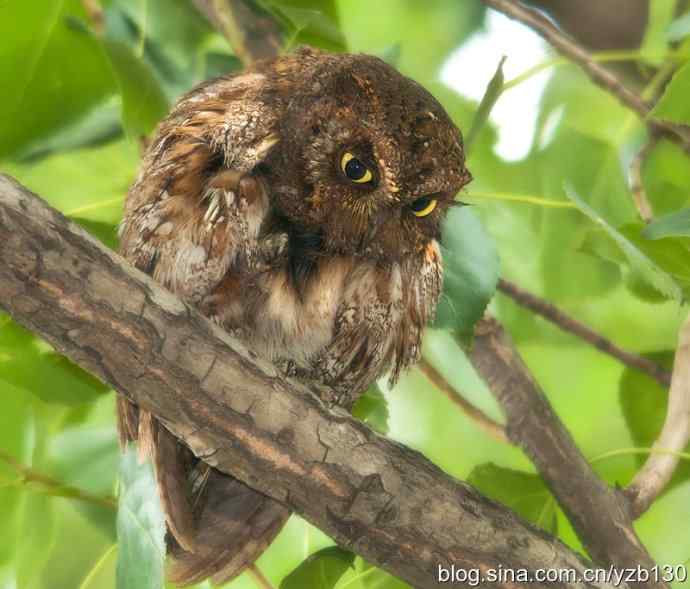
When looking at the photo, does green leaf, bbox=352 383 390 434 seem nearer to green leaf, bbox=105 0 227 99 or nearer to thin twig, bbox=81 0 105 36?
green leaf, bbox=105 0 227 99

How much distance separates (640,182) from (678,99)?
2.08ft

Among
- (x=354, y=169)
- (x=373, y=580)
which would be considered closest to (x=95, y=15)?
(x=354, y=169)

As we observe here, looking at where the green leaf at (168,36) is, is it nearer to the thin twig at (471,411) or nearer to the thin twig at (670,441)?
the thin twig at (471,411)

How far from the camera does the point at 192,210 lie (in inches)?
67.8

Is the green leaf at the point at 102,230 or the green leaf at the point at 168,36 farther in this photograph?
the green leaf at the point at 168,36

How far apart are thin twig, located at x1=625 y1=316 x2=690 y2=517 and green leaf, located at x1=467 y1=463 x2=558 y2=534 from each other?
0.53ft

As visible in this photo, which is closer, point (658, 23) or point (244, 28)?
point (658, 23)

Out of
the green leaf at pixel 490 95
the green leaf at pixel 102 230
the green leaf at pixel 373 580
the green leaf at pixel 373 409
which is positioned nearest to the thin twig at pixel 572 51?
the green leaf at pixel 490 95

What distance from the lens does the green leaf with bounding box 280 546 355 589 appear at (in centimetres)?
180

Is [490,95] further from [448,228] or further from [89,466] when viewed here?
[89,466]

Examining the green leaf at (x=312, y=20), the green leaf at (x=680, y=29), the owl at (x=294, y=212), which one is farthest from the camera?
the green leaf at (x=312, y=20)

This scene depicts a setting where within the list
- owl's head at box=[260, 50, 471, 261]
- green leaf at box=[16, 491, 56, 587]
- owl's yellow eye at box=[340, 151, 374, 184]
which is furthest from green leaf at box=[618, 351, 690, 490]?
green leaf at box=[16, 491, 56, 587]

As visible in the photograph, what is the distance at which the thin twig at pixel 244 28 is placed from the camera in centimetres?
246

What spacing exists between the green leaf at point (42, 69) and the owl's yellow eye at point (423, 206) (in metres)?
0.68
